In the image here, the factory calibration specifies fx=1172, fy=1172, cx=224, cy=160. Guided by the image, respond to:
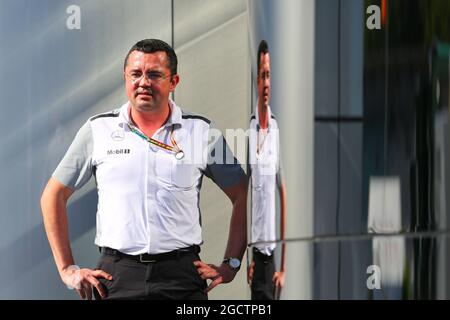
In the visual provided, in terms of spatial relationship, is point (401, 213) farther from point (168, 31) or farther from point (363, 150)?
point (168, 31)

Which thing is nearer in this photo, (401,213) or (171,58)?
(401,213)

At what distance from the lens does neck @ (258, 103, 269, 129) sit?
7.25 metres

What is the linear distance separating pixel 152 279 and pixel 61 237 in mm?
669

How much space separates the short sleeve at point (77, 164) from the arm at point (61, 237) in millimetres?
49

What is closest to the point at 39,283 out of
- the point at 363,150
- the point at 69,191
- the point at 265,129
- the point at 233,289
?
the point at 69,191

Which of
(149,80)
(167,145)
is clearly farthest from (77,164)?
(149,80)

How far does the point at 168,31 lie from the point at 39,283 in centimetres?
182

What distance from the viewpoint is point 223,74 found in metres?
7.54

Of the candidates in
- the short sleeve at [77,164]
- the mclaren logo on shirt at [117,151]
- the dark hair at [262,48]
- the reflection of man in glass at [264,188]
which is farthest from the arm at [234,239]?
the short sleeve at [77,164]

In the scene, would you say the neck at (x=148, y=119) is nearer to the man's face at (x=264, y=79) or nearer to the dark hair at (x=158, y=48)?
the dark hair at (x=158, y=48)

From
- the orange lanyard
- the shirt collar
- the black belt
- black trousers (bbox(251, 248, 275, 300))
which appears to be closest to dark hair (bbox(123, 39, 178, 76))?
the shirt collar

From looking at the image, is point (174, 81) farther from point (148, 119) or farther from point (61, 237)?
point (61, 237)

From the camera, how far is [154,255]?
736cm

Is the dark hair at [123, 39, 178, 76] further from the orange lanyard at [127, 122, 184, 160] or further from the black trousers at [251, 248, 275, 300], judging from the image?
the black trousers at [251, 248, 275, 300]
